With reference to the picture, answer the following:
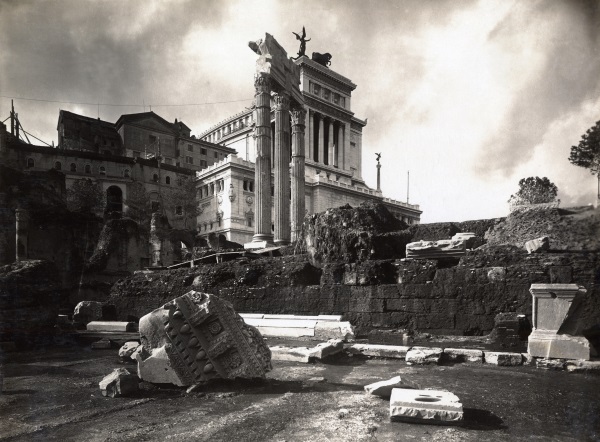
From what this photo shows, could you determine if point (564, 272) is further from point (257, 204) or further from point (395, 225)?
point (257, 204)

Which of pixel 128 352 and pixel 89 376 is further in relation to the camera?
pixel 128 352

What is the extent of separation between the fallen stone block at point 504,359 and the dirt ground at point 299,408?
8.2 inches

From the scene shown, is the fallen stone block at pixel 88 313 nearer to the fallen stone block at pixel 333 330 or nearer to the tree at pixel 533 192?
the fallen stone block at pixel 333 330

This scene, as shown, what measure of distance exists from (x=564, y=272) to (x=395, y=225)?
5.60 m

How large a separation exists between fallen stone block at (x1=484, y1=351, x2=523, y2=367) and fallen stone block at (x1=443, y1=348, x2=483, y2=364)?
140 mm

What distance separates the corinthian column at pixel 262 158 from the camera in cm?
2172

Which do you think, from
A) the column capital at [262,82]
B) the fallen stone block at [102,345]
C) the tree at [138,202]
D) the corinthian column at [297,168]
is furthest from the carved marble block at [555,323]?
the tree at [138,202]

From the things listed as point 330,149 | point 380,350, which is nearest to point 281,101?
point 380,350

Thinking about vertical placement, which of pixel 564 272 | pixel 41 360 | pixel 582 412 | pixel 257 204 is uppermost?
pixel 257 204

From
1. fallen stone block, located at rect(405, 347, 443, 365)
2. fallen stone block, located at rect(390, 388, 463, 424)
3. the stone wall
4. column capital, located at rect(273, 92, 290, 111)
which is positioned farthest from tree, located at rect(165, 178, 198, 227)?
fallen stone block, located at rect(390, 388, 463, 424)

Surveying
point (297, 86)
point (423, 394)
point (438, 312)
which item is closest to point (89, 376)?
point (423, 394)

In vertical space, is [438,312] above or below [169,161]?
below

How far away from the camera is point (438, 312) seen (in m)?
7.78

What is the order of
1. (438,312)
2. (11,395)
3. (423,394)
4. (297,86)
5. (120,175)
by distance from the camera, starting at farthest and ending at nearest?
(120,175)
(297,86)
(438,312)
(11,395)
(423,394)
